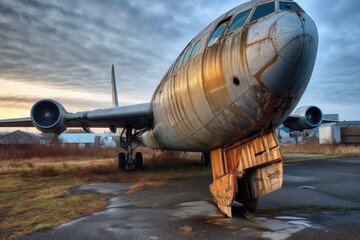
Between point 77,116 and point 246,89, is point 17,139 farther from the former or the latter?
point 246,89

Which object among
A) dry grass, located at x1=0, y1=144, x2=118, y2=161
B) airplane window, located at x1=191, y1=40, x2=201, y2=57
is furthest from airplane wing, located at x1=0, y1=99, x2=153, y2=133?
dry grass, located at x1=0, y1=144, x2=118, y2=161

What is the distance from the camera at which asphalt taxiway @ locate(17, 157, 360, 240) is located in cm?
508

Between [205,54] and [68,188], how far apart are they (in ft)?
23.5

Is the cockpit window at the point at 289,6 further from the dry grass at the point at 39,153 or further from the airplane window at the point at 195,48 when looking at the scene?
the dry grass at the point at 39,153

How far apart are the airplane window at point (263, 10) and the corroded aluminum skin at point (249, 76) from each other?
0.18 meters

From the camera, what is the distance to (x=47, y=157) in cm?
3164

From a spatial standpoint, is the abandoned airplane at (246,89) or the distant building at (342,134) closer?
the abandoned airplane at (246,89)

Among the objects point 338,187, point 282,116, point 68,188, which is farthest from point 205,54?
point 68,188

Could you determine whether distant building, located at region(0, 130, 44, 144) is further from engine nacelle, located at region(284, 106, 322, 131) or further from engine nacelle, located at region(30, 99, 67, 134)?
engine nacelle, located at region(284, 106, 322, 131)

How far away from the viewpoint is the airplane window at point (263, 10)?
5297mm

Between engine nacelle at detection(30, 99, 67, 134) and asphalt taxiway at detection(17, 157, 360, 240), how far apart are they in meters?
5.99

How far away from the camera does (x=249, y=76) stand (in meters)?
5.02

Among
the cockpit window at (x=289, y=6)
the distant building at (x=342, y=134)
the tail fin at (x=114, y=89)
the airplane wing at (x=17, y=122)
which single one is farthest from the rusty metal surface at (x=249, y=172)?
the distant building at (x=342, y=134)

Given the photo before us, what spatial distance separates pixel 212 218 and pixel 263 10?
3.86 meters
